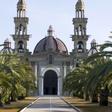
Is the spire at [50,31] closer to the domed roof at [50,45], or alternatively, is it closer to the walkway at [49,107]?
the domed roof at [50,45]

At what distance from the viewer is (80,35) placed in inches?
4584

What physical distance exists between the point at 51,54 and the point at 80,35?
905 centimetres

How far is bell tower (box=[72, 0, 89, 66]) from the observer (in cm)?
11569

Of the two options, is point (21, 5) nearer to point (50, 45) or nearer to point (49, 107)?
point (50, 45)

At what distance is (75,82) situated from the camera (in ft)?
222

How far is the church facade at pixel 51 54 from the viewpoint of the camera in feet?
380

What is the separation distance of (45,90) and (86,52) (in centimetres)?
1695

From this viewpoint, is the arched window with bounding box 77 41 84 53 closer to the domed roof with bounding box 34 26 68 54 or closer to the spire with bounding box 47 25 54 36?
the domed roof with bounding box 34 26 68 54

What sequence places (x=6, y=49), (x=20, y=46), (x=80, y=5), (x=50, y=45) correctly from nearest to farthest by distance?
1. (x=6, y=49)
2. (x=80, y=5)
3. (x=20, y=46)
4. (x=50, y=45)

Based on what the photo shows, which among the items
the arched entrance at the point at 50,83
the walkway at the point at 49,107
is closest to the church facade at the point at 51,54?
the arched entrance at the point at 50,83

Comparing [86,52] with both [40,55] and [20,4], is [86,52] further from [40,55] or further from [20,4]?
[20,4]

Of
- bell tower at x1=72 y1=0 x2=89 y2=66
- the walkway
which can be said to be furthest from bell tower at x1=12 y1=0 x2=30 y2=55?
the walkway

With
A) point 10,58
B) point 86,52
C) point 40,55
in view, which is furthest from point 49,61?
point 10,58

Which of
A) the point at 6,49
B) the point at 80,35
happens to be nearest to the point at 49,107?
the point at 6,49
